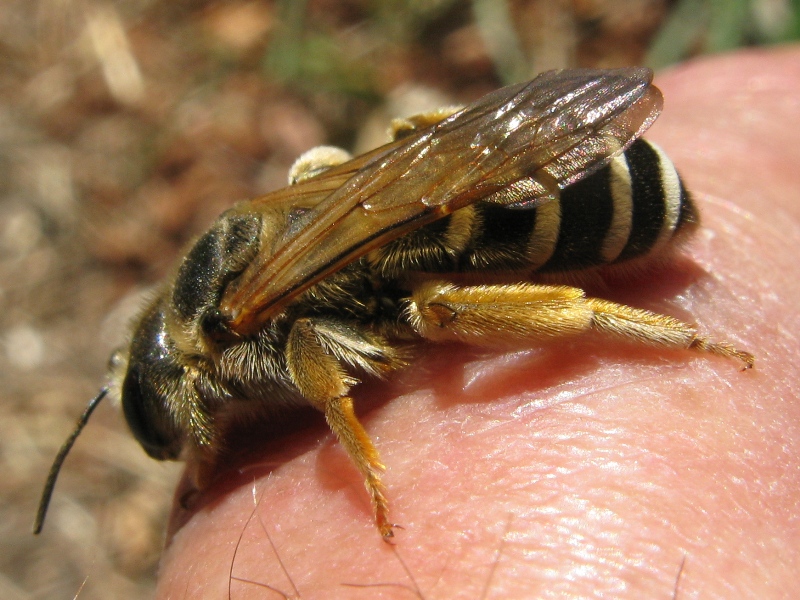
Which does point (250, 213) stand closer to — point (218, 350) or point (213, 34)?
point (218, 350)

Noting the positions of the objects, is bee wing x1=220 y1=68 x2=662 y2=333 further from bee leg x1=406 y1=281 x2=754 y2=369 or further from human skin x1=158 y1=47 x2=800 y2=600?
human skin x1=158 y1=47 x2=800 y2=600

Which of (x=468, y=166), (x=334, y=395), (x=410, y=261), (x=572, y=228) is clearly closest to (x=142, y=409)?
(x=334, y=395)

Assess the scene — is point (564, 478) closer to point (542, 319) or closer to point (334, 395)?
point (542, 319)

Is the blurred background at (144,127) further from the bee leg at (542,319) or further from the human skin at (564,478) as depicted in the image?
the bee leg at (542,319)

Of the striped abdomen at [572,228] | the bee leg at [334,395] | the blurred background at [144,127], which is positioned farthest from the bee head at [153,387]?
the blurred background at [144,127]

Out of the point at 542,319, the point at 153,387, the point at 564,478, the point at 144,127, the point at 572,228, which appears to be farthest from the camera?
the point at 144,127

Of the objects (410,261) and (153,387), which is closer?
(410,261)

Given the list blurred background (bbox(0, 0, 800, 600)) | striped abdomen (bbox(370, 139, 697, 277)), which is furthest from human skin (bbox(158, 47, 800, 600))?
blurred background (bbox(0, 0, 800, 600))
